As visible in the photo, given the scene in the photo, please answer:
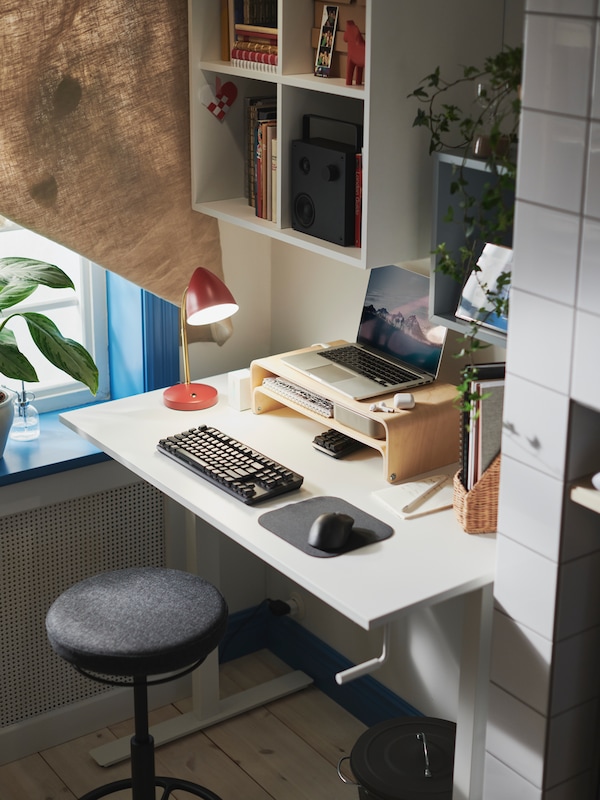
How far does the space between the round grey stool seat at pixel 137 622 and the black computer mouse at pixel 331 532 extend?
32 centimetres

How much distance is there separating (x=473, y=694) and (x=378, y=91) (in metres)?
1.18

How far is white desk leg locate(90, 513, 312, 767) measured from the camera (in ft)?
9.20

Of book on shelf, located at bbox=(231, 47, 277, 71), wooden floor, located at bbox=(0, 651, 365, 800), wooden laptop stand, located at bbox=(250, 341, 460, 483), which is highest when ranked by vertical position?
book on shelf, located at bbox=(231, 47, 277, 71)

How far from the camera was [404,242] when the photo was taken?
7.56 ft

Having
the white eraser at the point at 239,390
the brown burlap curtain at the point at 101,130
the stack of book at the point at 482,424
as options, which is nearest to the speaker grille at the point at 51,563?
the white eraser at the point at 239,390

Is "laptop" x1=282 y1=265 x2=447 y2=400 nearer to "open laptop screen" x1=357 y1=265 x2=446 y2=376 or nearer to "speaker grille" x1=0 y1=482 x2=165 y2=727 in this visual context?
"open laptop screen" x1=357 y1=265 x2=446 y2=376

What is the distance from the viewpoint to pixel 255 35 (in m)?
2.46

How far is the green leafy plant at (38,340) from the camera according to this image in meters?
2.49

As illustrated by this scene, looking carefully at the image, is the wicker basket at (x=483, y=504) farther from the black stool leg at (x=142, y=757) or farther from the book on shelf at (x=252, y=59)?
the book on shelf at (x=252, y=59)

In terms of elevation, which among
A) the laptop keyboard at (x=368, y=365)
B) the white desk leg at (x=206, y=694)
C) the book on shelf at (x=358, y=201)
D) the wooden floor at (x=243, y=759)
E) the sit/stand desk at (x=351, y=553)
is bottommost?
the wooden floor at (x=243, y=759)

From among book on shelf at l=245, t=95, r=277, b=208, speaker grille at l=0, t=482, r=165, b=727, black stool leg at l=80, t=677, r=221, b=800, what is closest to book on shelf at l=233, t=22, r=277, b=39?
book on shelf at l=245, t=95, r=277, b=208

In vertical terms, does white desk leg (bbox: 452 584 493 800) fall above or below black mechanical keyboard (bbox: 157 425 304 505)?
below

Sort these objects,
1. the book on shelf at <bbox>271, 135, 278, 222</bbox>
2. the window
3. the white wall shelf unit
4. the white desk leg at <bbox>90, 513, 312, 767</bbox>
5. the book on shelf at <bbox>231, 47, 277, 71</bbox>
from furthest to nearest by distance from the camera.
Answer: the window → the white desk leg at <bbox>90, 513, 312, 767</bbox> → the book on shelf at <bbox>271, 135, 278, 222</bbox> → the book on shelf at <bbox>231, 47, 277, 71</bbox> → the white wall shelf unit

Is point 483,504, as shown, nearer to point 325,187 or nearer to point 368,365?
point 368,365
